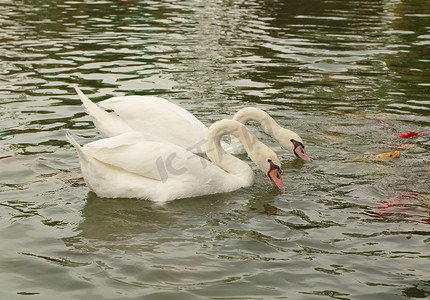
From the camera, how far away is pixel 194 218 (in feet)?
21.9

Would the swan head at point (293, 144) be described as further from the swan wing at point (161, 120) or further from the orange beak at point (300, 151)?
the swan wing at point (161, 120)

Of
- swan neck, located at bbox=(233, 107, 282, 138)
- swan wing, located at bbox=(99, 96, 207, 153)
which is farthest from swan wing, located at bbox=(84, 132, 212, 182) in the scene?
swan neck, located at bbox=(233, 107, 282, 138)

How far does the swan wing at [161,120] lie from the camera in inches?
329

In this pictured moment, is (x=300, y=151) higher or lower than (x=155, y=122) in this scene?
lower

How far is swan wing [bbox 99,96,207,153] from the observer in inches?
329

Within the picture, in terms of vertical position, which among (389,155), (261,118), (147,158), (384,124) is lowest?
(384,124)

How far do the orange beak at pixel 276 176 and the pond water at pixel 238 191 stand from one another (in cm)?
13

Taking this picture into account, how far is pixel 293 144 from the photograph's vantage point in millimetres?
8500

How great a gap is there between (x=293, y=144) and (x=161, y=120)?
1539mm

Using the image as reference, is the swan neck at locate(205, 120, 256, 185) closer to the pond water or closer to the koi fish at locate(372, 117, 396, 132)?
the pond water

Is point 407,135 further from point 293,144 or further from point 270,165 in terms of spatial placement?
point 270,165

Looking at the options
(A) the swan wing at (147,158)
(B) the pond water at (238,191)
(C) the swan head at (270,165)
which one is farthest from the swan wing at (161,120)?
(A) the swan wing at (147,158)

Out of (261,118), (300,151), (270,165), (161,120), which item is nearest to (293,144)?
(300,151)

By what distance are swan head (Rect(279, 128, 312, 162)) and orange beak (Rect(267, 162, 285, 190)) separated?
843 mm
